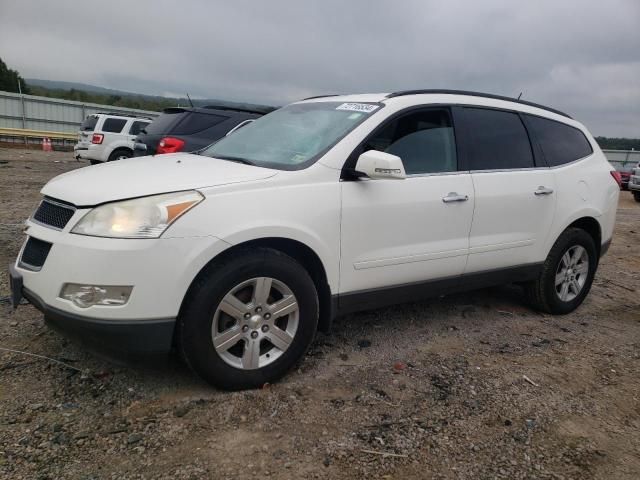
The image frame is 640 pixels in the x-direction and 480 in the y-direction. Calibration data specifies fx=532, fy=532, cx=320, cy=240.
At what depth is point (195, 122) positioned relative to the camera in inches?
321

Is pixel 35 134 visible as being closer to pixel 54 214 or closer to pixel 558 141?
pixel 54 214

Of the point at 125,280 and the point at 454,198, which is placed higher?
the point at 454,198

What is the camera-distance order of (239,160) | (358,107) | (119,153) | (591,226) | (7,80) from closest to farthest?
(239,160) < (358,107) < (591,226) < (119,153) < (7,80)

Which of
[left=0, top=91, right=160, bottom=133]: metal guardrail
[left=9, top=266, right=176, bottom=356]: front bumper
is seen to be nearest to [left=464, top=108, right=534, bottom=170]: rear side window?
[left=9, top=266, right=176, bottom=356]: front bumper

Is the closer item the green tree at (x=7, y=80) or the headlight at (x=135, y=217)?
the headlight at (x=135, y=217)

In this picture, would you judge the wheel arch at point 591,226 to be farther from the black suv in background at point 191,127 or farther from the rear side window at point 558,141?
the black suv in background at point 191,127

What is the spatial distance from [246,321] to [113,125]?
14666mm

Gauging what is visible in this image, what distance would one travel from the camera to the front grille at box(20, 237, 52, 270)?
8.95ft

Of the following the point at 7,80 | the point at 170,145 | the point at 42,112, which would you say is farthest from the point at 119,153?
the point at 7,80

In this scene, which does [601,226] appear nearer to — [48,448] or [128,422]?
[128,422]

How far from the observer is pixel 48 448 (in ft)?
7.88

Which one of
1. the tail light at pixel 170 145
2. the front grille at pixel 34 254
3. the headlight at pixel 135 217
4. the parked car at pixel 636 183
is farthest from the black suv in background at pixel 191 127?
the parked car at pixel 636 183

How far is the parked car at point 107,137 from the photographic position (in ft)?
50.8

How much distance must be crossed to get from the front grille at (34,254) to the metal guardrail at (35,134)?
909 inches
